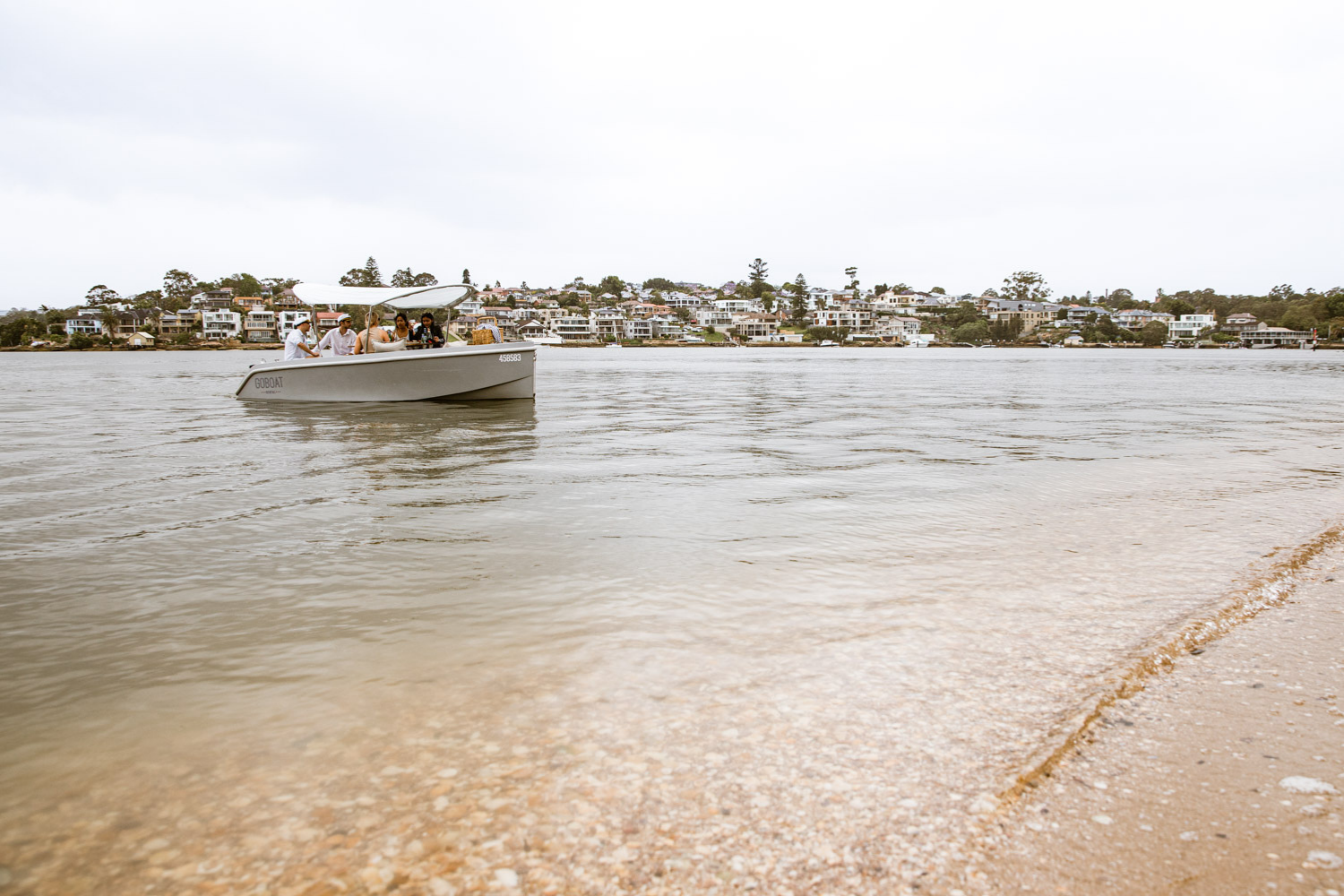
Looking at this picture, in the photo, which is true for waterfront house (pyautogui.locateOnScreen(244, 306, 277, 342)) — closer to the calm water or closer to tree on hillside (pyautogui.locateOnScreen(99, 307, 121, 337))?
tree on hillside (pyautogui.locateOnScreen(99, 307, 121, 337))

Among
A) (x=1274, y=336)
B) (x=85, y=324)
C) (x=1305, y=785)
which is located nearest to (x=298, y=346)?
(x=1305, y=785)

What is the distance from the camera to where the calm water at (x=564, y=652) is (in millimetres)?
2381

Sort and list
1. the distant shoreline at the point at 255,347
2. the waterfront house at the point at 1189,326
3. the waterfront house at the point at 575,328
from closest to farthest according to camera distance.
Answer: the distant shoreline at the point at 255,347 < the waterfront house at the point at 575,328 < the waterfront house at the point at 1189,326

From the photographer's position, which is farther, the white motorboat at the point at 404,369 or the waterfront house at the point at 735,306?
the waterfront house at the point at 735,306

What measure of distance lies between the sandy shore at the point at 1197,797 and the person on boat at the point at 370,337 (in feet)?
54.9

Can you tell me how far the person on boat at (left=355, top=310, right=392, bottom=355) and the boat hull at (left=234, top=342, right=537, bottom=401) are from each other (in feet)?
1.56

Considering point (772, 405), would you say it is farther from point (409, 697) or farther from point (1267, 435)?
point (409, 697)

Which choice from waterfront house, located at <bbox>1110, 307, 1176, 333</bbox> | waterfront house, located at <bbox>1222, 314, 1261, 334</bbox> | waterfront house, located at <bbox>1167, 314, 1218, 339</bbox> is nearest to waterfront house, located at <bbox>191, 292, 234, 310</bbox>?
waterfront house, located at <bbox>1110, 307, 1176, 333</bbox>

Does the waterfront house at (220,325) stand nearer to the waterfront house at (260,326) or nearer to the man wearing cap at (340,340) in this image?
the waterfront house at (260,326)

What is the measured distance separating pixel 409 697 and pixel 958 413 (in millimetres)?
16851

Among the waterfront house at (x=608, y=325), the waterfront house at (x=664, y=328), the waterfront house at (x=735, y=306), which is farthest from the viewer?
the waterfront house at (x=735, y=306)

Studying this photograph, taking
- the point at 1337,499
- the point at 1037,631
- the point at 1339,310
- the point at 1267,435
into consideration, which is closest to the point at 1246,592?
the point at 1037,631

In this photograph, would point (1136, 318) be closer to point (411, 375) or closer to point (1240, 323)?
point (1240, 323)

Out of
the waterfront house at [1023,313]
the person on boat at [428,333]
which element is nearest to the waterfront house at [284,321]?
the person on boat at [428,333]
